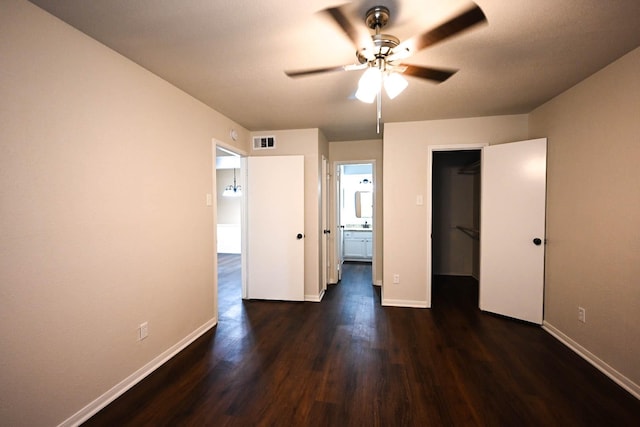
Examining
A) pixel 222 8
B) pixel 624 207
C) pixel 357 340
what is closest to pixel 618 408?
pixel 624 207

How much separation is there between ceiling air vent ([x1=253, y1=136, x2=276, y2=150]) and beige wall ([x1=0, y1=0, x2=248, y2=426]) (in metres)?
1.47

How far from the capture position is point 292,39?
1.77m

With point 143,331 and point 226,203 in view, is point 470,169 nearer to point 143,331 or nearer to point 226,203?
point 143,331

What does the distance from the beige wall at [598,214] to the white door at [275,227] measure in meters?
2.83

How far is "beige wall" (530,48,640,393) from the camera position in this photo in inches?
76.9

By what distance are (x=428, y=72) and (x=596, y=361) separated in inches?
105

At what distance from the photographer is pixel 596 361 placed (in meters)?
2.23

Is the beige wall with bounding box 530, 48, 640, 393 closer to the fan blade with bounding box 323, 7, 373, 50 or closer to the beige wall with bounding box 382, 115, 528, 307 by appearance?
the beige wall with bounding box 382, 115, 528, 307

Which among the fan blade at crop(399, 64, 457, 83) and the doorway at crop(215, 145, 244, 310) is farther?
the doorway at crop(215, 145, 244, 310)

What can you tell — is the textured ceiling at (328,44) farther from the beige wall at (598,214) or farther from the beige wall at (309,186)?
the beige wall at (309,186)

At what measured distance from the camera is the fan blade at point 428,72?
68.1 inches

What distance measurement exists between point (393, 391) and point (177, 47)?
9.31ft

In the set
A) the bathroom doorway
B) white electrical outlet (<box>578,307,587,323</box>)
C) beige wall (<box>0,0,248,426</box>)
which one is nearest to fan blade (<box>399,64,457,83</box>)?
beige wall (<box>0,0,248,426</box>)

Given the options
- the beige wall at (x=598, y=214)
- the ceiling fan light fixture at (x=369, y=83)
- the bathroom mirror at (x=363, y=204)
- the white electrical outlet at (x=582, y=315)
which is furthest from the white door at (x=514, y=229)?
the bathroom mirror at (x=363, y=204)
